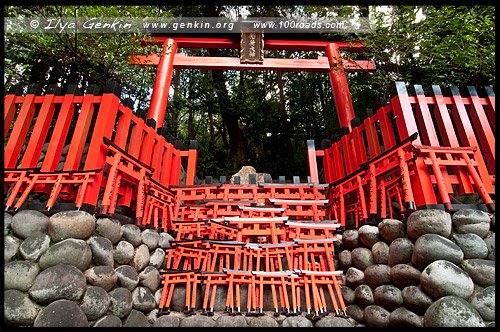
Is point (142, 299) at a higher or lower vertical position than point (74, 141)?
lower

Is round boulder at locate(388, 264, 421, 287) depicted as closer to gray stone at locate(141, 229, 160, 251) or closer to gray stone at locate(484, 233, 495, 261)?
gray stone at locate(484, 233, 495, 261)

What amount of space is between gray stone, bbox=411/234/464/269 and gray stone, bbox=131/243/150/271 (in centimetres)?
325

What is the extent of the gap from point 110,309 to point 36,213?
49.9 inches

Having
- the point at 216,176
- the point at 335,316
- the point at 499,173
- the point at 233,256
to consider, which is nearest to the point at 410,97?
the point at 499,173

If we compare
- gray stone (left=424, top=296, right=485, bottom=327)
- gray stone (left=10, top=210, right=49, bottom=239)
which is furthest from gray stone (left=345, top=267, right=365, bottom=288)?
gray stone (left=10, top=210, right=49, bottom=239)

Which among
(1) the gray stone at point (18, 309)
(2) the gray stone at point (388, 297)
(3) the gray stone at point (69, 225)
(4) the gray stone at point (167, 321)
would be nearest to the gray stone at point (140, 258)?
(4) the gray stone at point (167, 321)

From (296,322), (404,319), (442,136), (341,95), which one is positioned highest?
(341,95)

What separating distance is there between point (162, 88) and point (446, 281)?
728 cm

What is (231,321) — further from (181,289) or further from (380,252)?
(380,252)

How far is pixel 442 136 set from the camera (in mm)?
3936

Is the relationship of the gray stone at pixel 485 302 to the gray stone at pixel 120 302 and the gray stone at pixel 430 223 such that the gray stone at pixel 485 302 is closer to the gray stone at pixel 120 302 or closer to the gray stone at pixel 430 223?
the gray stone at pixel 430 223

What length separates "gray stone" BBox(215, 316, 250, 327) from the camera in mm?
3199

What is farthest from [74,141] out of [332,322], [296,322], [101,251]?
[332,322]

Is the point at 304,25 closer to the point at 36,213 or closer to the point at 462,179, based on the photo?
the point at 462,179
